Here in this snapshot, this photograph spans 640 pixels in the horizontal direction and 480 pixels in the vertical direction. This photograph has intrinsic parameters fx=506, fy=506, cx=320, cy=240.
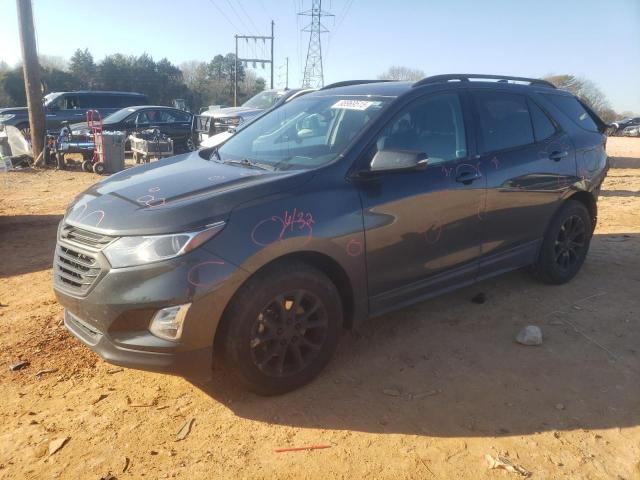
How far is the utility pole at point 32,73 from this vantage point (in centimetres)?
1375

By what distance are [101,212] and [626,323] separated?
158 inches

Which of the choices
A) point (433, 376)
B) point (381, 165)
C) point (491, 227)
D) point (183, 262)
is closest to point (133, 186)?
point (183, 262)

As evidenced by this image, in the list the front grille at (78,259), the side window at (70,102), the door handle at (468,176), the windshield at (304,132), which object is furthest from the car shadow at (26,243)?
the side window at (70,102)

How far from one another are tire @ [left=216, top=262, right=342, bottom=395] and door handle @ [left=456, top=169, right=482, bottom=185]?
1.33 meters

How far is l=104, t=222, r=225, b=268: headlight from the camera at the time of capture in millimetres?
2574

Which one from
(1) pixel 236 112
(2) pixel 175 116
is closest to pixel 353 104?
A: (1) pixel 236 112

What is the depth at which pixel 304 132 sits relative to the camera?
3807 mm

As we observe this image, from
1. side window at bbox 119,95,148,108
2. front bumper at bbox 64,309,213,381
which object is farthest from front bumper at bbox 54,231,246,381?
side window at bbox 119,95,148,108

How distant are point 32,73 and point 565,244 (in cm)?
1458

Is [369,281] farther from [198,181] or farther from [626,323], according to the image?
[626,323]

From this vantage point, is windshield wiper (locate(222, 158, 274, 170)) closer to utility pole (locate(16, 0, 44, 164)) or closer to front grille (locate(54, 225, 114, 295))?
front grille (locate(54, 225, 114, 295))

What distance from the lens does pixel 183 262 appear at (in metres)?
2.56

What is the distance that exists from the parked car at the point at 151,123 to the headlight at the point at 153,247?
532 inches

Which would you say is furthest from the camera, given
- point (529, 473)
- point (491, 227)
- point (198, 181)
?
point (491, 227)
